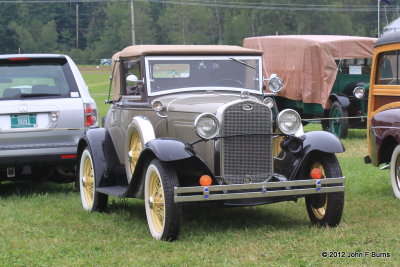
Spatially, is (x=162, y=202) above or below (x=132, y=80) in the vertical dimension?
below

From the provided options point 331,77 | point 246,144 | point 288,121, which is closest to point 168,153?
point 246,144

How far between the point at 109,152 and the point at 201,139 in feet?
5.92

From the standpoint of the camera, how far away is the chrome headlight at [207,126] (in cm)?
654

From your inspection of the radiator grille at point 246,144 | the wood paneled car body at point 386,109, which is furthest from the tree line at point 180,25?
the radiator grille at point 246,144

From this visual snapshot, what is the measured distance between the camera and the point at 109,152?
27.0 feet

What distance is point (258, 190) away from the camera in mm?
6559

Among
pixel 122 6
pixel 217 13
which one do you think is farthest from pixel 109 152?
pixel 122 6

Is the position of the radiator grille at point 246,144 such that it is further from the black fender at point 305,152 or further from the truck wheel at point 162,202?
the truck wheel at point 162,202

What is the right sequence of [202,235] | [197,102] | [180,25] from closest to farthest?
[202,235]
[197,102]
[180,25]

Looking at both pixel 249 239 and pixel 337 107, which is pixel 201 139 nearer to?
pixel 249 239

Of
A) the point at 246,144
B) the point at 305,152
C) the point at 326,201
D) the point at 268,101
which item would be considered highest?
the point at 268,101

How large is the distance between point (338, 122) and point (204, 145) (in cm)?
1030

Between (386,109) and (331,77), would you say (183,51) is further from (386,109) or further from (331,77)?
(331,77)

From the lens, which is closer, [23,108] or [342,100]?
[23,108]
